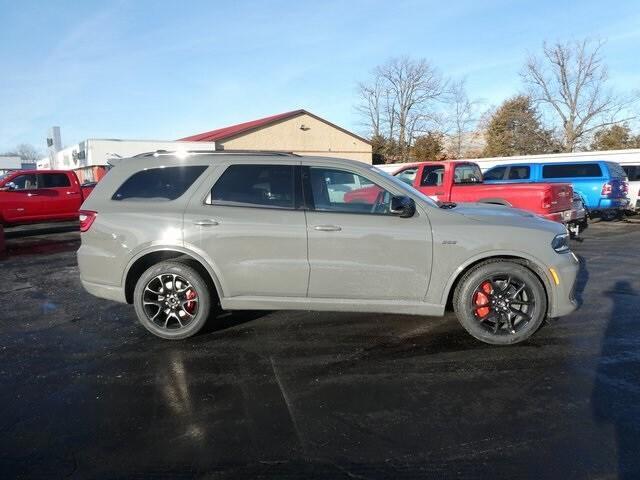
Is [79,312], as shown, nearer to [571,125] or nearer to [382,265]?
[382,265]

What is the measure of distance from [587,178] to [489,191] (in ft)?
21.3

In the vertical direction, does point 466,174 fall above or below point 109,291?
above

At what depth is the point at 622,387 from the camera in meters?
3.48

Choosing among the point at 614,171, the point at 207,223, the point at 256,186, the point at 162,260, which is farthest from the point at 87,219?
the point at 614,171

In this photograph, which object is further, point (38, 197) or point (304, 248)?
point (38, 197)

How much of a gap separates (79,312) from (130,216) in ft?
6.29

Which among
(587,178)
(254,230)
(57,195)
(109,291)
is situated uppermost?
(587,178)

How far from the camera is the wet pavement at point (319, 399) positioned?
2.70 meters

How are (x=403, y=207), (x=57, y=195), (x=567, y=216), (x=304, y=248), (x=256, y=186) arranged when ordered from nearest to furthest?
(x=403, y=207), (x=304, y=248), (x=256, y=186), (x=567, y=216), (x=57, y=195)

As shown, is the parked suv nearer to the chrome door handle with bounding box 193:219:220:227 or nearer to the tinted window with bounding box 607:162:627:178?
the chrome door handle with bounding box 193:219:220:227

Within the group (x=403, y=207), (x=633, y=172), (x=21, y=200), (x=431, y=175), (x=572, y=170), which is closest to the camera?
(x=403, y=207)

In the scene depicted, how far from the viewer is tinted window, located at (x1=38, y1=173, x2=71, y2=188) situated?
44.5 feet

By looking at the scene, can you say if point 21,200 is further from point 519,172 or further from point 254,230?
point 519,172

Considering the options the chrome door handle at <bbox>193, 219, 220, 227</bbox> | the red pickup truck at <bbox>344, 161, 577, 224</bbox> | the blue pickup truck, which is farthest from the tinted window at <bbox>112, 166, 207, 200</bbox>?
the blue pickup truck
